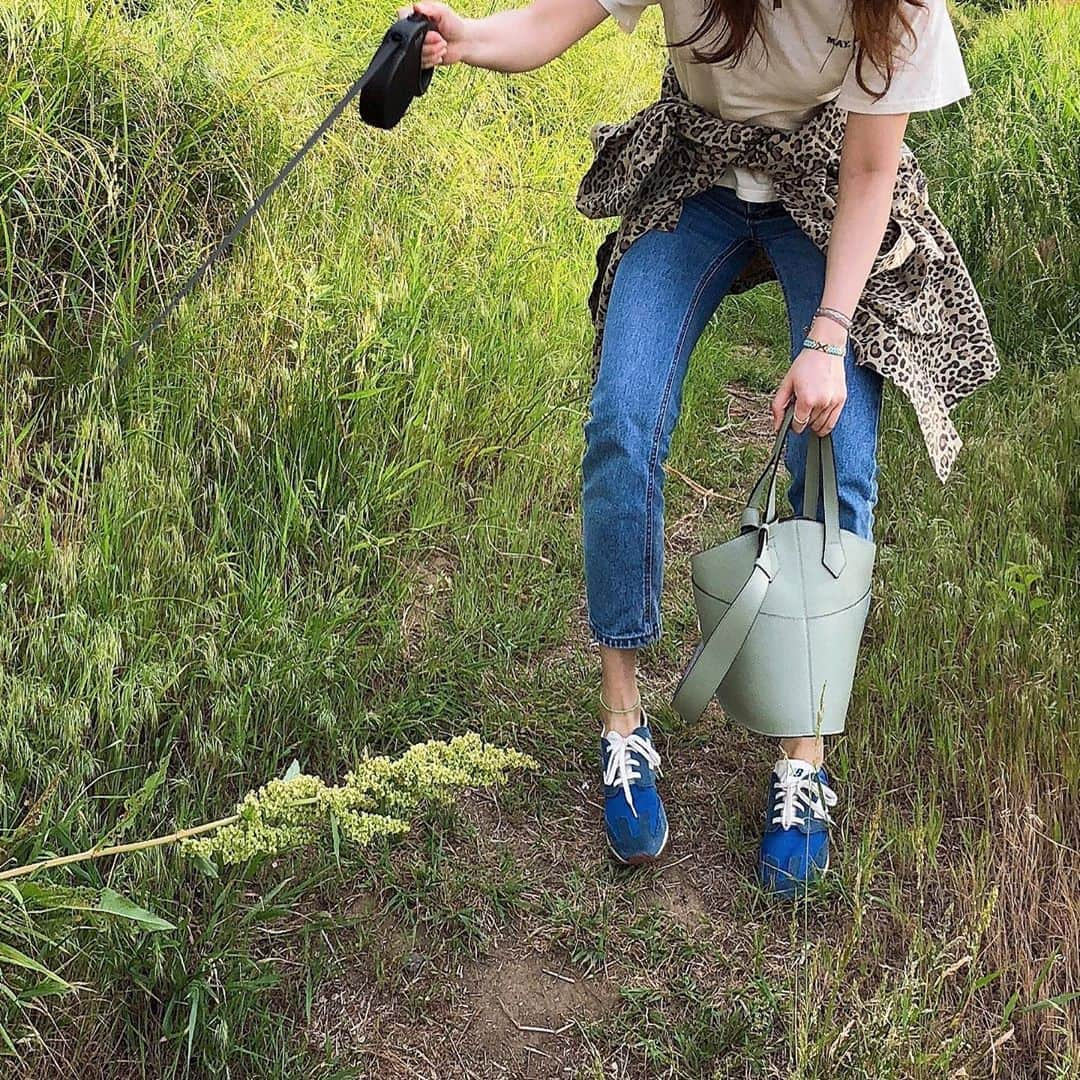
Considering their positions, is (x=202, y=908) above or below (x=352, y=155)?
below

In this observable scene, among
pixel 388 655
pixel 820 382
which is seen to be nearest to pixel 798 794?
pixel 820 382

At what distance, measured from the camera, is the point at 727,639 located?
2.02m

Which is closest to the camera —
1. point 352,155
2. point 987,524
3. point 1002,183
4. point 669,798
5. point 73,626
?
point 73,626

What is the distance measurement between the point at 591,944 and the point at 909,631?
1.01 m

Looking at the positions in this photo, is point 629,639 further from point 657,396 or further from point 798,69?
point 798,69

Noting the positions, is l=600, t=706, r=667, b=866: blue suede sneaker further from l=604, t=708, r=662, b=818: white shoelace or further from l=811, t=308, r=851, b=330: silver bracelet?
l=811, t=308, r=851, b=330: silver bracelet

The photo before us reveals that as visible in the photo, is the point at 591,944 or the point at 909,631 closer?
the point at 591,944

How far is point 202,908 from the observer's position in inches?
73.3

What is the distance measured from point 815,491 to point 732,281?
472mm

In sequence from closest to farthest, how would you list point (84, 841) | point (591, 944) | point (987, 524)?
point (84, 841)
point (591, 944)
point (987, 524)

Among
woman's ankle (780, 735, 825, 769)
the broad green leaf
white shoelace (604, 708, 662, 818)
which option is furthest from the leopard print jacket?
the broad green leaf

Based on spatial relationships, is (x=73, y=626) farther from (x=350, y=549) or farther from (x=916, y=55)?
(x=916, y=55)

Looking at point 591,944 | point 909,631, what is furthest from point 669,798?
point 909,631

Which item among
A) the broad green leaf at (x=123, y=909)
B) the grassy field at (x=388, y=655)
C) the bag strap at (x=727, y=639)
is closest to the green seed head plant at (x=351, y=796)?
the broad green leaf at (x=123, y=909)
